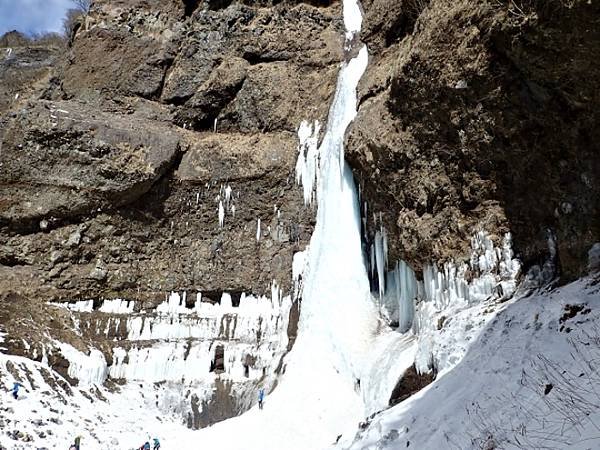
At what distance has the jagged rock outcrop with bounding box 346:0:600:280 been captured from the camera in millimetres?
8859

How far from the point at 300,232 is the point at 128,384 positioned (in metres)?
7.32

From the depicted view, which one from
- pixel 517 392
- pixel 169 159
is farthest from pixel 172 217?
pixel 517 392

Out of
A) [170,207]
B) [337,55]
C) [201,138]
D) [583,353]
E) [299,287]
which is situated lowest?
[583,353]

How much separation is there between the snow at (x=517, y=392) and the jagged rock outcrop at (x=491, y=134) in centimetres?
122

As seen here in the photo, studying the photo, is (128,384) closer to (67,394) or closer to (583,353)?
(67,394)

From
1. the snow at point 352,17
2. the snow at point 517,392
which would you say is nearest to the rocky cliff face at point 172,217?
the snow at point 352,17

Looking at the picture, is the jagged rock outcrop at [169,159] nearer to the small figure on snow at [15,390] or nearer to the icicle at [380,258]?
the icicle at [380,258]

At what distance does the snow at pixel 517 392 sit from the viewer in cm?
489

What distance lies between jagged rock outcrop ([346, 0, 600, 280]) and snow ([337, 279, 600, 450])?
1222 millimetres

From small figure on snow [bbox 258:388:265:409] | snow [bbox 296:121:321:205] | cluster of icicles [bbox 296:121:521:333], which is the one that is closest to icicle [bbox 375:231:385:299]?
cluster of icicles [bbox 296:121:521:333]

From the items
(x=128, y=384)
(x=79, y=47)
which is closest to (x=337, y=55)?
(x=79, y=47)

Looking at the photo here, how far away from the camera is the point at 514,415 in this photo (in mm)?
5883

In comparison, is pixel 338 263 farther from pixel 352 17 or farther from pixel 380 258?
pixel 352 17

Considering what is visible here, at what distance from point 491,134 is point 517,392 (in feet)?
20.1
